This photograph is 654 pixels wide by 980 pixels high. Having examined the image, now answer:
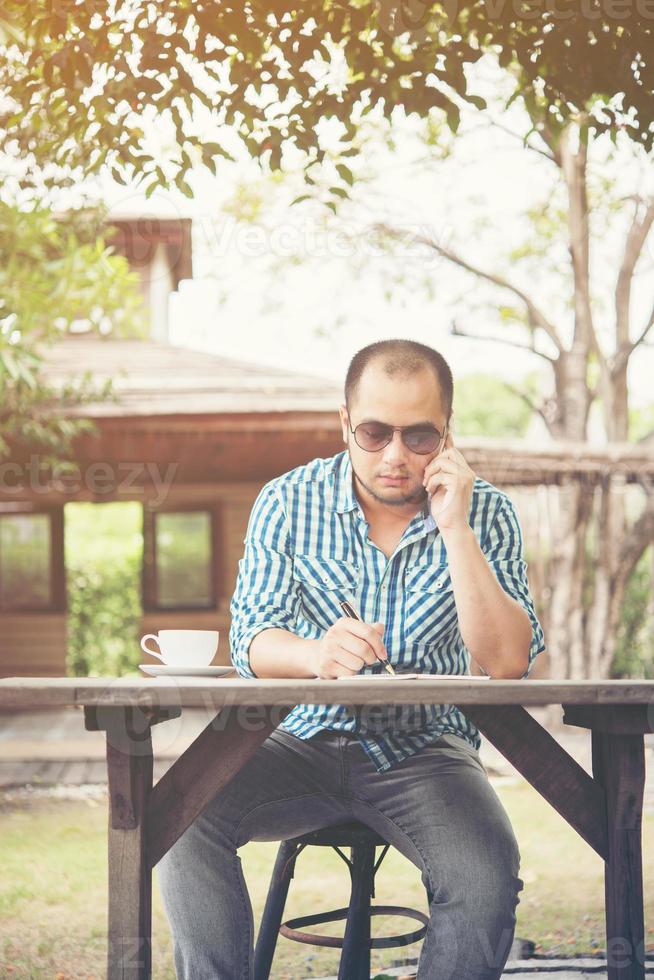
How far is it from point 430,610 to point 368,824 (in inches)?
21.1

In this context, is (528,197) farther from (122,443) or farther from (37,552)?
(37,552)

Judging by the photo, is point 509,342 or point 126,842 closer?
point 126,842

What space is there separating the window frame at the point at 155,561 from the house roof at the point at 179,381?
6.01 feet

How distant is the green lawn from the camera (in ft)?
13.8

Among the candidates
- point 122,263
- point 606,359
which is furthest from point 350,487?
point 606,359

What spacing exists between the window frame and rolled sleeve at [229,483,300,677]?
1040cm

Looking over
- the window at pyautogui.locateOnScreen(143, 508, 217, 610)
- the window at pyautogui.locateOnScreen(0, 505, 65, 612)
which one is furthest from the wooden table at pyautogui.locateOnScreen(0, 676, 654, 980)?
the window at pyautogui.locateOnScreen(0, 505, 65, 612)

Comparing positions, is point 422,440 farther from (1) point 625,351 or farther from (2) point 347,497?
(1) point 625,351

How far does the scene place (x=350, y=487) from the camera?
2.97 m

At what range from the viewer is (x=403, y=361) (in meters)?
2.87

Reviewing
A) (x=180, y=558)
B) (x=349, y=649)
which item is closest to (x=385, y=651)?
(x=349, y=649)

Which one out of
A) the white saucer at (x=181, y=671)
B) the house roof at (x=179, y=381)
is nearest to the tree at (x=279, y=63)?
the white saucer at (x=181, y=671)

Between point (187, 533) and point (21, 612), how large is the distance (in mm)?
2178

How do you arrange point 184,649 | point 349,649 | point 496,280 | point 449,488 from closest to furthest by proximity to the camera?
point 349,649, point 184,649, point 449,488, point 496,280
